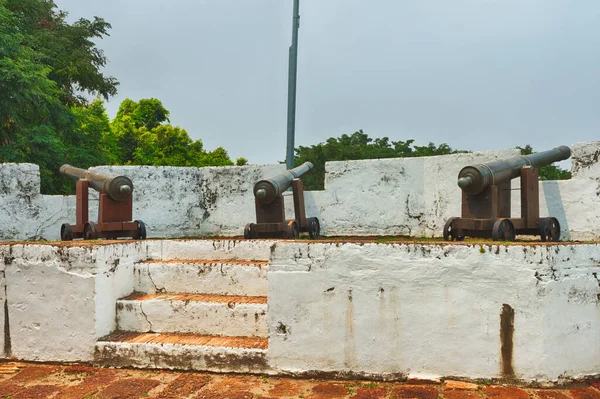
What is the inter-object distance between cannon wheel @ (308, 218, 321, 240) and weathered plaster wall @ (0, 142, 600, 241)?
0.33 m

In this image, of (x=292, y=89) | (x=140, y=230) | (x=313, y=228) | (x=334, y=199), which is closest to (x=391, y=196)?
(x=334, y=199)

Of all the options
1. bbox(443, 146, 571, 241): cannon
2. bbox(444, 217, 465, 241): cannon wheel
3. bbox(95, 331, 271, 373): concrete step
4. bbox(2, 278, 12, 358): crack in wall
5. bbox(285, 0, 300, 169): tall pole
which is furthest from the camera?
bbox(285, 0, 300, 169): tall pole

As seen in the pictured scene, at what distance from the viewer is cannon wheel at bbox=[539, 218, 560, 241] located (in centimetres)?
537

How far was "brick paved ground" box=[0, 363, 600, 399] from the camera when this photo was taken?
3379 millimetres

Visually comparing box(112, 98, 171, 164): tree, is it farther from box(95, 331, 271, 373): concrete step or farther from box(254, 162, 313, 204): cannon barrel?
box(95, 331, 271, 373): concrete step

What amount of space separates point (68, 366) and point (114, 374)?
0.53 meters

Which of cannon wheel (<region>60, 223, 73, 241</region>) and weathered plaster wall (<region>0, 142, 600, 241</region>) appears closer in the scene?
weathered plaster wall (<region>0, 142, 600, 241</region>)

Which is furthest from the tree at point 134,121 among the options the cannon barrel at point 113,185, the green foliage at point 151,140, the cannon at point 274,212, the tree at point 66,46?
the cannon at point 274,212

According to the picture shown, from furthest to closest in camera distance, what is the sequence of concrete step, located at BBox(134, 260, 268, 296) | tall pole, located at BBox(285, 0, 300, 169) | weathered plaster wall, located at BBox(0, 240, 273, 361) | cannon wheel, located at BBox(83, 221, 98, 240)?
tall pole, located at BBox(285, 0, 300, 169)
cannon wheel, located at BBox(83, 221, 98, 240)
concrete step, located at BBox(134, 260, 268, 296)
weathered plaster wall, located at BBox(0, 240, 273, 361)

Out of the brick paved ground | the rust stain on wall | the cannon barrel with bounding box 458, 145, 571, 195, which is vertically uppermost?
the cannon barrel with bounding box 458, 145, 571, 195

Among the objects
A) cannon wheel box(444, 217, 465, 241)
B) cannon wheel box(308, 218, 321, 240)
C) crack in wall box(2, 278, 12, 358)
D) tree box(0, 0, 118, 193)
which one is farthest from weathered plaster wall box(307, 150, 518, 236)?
tree box(0, 0, 118, 193)

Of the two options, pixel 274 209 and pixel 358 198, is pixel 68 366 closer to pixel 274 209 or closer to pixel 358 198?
pixel 274 209

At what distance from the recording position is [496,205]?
16.9ft

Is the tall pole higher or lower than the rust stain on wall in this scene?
higher
